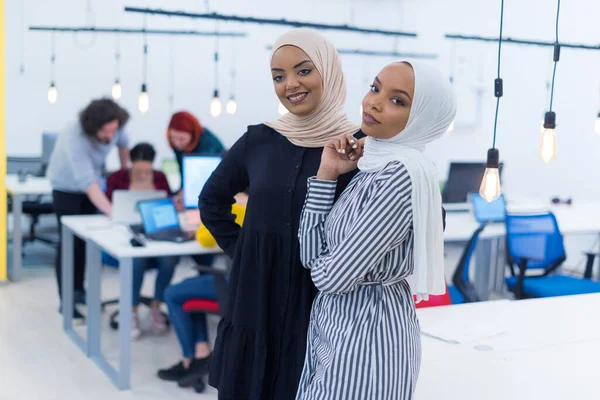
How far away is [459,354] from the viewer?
2275mm

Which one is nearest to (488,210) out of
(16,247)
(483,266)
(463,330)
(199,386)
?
(483,266)

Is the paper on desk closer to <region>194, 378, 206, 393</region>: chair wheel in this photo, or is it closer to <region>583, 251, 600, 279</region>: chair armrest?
<region>194, 378, 206, 393</region>: chair wheel

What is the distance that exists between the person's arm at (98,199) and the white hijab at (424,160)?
3.40m

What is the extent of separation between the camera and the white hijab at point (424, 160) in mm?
1605

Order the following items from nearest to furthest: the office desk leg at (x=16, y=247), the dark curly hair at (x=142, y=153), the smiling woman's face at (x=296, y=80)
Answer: the smiling woman's face at (x=296, y=80)
the dark curly hair at (x=142, y=153)
the office desk leg at (x=16, y=247)

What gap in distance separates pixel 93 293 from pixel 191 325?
68 centimetres

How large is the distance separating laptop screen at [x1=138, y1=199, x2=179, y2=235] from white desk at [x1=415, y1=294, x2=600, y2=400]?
78.9 inches

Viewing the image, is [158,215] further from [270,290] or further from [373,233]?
[373,233]

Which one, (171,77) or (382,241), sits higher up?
(171,77)

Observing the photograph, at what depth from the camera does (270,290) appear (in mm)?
1909

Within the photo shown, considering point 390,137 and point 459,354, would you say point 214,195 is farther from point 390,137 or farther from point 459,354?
point 459,354

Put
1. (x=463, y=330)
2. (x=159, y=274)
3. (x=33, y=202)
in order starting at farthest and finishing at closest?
(x=33, y=202), (x=159, y=274), (x=463, y=330)

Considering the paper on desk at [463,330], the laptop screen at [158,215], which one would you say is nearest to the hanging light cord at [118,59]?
the laptop screen at [158,215]

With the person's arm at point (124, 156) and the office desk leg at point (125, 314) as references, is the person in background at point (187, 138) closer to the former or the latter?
the person's arm at point (124, 156)
